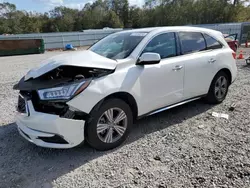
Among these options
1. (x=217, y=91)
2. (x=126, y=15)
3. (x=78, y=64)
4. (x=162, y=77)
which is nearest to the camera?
(x=78, y=64)

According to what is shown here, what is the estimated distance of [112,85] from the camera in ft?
9.32

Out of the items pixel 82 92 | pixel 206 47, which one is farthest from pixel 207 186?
pixel 206 47

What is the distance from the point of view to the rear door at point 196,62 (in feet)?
12.3

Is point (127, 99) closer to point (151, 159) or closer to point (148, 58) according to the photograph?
point (148, 58)

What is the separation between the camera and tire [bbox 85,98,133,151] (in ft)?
9.09

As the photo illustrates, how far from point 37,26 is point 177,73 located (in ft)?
204

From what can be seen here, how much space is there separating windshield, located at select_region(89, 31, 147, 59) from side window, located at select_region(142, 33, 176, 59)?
0.19 m

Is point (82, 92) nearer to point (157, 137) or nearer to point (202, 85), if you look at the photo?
point (157, 137)

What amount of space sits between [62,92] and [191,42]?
2602 millimetres

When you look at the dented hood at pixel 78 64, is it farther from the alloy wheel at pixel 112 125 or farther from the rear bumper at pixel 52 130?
the alloy wheel at pixel 112 125

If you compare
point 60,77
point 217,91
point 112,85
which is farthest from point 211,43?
point 60,77

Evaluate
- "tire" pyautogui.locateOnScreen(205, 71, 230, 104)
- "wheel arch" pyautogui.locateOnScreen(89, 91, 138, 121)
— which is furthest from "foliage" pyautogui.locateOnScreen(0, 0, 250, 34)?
"wheel arch" pyautogui.locateOnScreen(89, 91, 138, 121)

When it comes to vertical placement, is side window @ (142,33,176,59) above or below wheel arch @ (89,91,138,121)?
above

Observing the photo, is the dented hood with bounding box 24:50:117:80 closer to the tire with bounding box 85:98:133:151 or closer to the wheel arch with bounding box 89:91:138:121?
the wheel arch with bounding box 89:91:138:121
